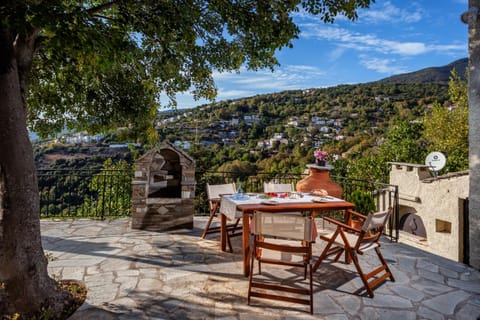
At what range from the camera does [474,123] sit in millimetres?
3986

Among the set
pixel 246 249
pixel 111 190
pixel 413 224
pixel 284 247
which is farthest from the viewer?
pixel 413 224

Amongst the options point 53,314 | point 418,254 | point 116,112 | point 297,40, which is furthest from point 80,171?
point 418,254

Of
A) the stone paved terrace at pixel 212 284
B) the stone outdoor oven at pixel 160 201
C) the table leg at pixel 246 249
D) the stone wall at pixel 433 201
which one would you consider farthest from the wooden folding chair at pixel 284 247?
the stone wall at pixel 433 201

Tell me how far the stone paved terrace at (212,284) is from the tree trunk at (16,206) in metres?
0.44

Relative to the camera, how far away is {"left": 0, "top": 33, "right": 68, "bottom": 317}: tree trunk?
2279mm

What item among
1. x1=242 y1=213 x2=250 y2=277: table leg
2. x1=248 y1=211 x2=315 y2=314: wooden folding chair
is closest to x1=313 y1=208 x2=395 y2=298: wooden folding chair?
x1=248 y1=211 x2=315 y2=314: wooden folding chair

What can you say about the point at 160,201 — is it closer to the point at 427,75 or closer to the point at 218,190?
the point at 218,190

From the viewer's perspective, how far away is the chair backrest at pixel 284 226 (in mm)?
2760

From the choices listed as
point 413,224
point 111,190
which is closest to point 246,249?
point 111,190

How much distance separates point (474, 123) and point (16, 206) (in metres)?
5.38

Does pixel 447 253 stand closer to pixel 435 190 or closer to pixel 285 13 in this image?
pixel 435 190

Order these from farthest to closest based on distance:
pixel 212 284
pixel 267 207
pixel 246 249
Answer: pixel 267 207 → pixel 246 249 → pixel 212 284

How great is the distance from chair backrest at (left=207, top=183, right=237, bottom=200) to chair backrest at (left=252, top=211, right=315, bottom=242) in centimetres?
199

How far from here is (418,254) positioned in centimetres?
432
